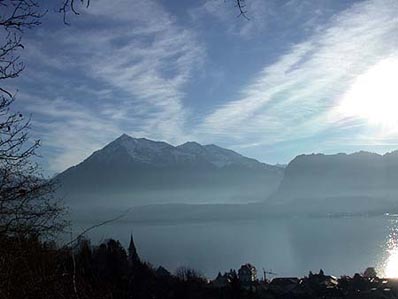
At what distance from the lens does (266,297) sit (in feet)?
113

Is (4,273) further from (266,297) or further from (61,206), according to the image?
(266,297)

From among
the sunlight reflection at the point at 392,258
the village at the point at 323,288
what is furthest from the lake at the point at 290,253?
the village at the point at 323,288

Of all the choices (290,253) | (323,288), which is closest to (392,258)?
(290,253)

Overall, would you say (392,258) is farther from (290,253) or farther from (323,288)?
(323,288)

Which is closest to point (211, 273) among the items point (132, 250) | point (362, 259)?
point (362, 259)

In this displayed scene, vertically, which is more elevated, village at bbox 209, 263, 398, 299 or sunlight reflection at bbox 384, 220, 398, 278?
village at bbox 209, 263, 398, 299

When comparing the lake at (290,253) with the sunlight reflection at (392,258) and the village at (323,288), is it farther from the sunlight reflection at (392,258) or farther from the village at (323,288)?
the village at (323,288)

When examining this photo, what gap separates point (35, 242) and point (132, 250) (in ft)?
108

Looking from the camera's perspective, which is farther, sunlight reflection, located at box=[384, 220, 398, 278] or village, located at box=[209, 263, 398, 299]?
sunlight reflection, located at box=[384, 220, 398, 278]

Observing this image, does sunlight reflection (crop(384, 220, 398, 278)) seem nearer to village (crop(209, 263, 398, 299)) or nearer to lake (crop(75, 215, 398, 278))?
lake (crop(75, 215, 398, 278))

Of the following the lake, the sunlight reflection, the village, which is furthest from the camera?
the lake

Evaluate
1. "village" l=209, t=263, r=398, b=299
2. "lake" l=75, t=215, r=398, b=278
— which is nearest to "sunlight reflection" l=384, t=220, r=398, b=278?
"lake" l=75, t=215, r=398, b=278

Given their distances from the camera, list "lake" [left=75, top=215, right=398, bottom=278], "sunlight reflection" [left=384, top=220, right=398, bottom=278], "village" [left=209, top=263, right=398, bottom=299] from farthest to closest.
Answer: "lake" [left=75, top=215, right=398, bottom=278], "sunlight reflection" [left=384, top=220, right=398, bottom=278], "village" [left=209, top=263, right=398, bottom=299]

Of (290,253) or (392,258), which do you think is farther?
(290,253)
